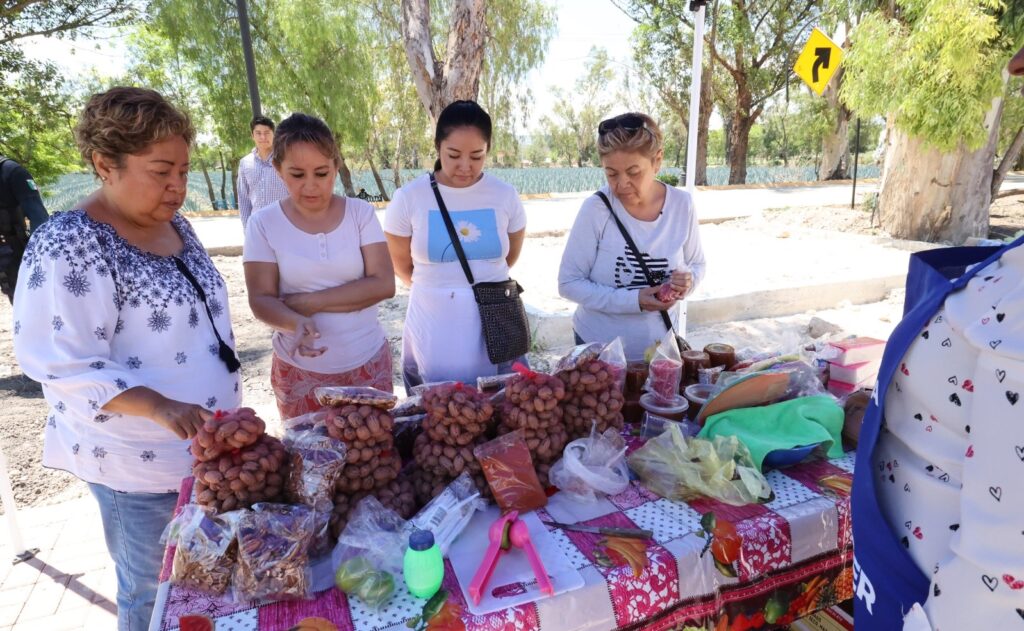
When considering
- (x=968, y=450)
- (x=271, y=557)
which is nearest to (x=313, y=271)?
(x=271, y=557)

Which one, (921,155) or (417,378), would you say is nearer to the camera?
(417,378)

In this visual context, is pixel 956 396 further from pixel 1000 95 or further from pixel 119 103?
pixel 1000 95

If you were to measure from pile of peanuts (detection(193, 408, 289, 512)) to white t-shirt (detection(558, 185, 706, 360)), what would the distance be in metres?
1.50

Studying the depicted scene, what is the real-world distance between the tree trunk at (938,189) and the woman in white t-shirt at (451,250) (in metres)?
9.27

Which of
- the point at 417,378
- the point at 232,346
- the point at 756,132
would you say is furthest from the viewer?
the point at 756,132

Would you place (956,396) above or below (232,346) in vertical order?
above

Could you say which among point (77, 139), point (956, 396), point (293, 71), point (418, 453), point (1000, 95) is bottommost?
point (418, 453)

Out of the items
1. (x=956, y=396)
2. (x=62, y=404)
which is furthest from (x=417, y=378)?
(x=956, y=396)

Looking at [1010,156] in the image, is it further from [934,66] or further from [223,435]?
[223,435]

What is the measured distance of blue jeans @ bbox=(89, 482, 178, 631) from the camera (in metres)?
1.55

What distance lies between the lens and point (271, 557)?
1.07 meters

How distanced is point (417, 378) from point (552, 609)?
4.95ft

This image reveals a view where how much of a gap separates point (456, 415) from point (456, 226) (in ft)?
3.82

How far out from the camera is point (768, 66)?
2088 cm
